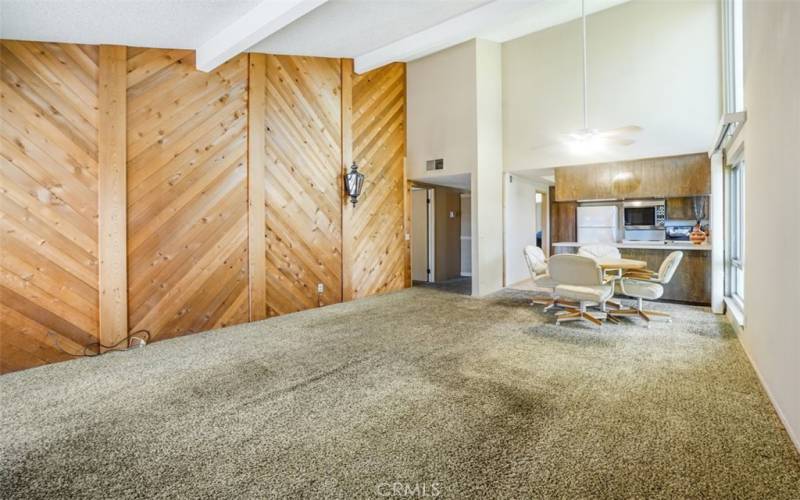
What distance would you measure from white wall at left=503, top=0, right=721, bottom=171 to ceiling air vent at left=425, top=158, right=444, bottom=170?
1.28 metres

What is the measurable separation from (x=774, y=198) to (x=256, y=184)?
508 cm

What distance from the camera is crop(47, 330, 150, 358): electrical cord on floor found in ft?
12.1

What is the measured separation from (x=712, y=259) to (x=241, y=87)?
6.82 metres

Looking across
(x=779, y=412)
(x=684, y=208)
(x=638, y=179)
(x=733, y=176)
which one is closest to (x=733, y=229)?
(x=733, y=176)

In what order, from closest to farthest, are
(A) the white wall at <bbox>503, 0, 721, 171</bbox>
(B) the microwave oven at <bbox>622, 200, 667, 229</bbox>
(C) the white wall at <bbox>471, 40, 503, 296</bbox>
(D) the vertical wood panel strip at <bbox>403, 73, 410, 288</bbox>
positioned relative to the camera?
(A) the white wall at <bbox>503, 0, 721, 171</bbox> < (B) the microwave oven at <bbox>622, 200, 667, 229</bbox> < (C) the white wall at <bbox>471, 40, 503, 296</bbox> < (D) the vertical wood panel strip at <bbox>403, 73, 410, 288</bbox>

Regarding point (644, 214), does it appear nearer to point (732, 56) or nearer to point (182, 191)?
point (732, 56)

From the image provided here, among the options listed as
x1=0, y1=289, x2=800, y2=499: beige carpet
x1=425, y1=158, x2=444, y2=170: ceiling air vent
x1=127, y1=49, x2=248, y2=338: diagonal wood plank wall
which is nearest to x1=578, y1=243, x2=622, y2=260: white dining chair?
x1=0, y1=289, x2=800, y2=499: beige carpet

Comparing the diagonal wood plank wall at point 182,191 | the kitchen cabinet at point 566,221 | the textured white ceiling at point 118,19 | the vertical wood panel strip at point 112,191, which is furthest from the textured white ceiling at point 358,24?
the kitchen cabinet at point 566,221

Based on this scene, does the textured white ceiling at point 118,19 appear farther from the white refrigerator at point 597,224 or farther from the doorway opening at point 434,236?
the white refrigerator at point 597,224

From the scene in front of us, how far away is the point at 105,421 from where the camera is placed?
2400 millimetres

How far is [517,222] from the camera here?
7.89 metres

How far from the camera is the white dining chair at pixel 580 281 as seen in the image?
425 centimetres

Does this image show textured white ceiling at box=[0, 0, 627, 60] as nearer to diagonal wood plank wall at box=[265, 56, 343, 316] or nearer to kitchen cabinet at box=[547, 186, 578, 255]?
diagonal wood plank wall at box=[265, 56, 343, 316]

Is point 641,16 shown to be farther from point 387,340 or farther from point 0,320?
point 0,320
